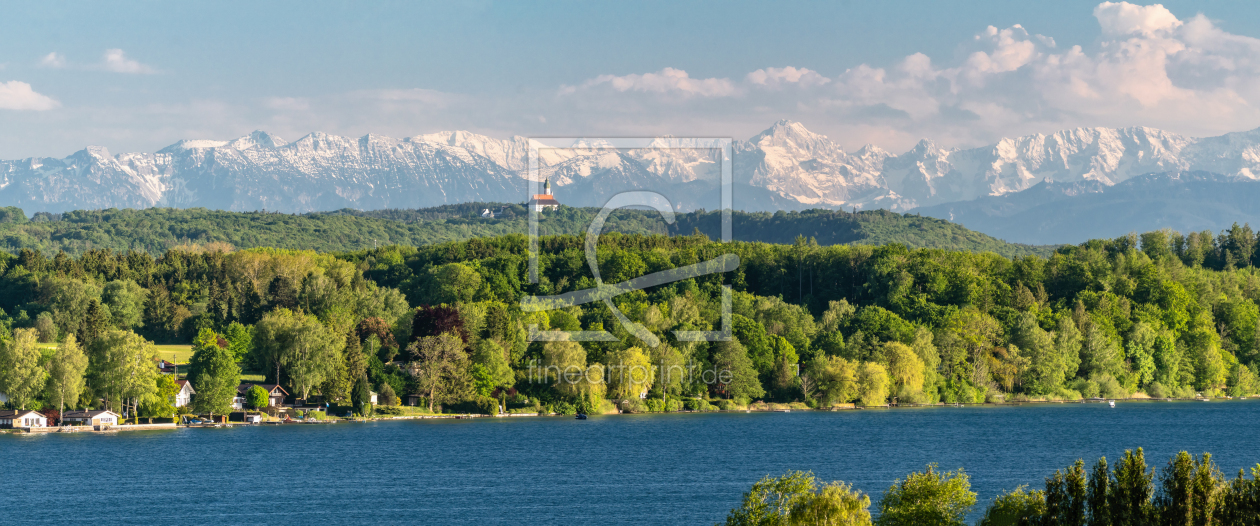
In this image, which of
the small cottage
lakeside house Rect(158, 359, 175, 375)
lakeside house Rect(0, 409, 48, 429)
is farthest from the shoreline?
lakeside house Rect(158, 359, 175, 375)

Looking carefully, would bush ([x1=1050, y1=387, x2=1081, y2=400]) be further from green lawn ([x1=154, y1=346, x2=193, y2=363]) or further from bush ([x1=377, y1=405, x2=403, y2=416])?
green lawn ([x1=154, y1=346, x2=193, y2=363])

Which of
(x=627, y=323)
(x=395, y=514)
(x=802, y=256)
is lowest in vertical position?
(x=395, y=514)

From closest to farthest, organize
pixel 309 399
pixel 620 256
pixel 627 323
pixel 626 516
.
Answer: pixel 626 516 < pixel 309 399 < pixel 627 323 < pixel 620 256

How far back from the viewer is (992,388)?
102 m

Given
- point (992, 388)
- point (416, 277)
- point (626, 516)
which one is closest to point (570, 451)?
point (626, 516)

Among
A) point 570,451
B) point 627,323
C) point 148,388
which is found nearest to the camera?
point 570,451

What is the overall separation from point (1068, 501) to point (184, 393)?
2779 inches

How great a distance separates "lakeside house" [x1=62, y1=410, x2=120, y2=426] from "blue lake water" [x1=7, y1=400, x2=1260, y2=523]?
121 inches

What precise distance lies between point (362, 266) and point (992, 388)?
7068 centimetres

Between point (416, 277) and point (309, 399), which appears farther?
point (416, 277)

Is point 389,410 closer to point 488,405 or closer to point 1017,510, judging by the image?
point 488,405

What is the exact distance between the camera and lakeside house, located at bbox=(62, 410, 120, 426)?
7812 centimetres

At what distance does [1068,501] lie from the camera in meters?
25.2

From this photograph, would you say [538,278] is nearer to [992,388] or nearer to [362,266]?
[362,266]
